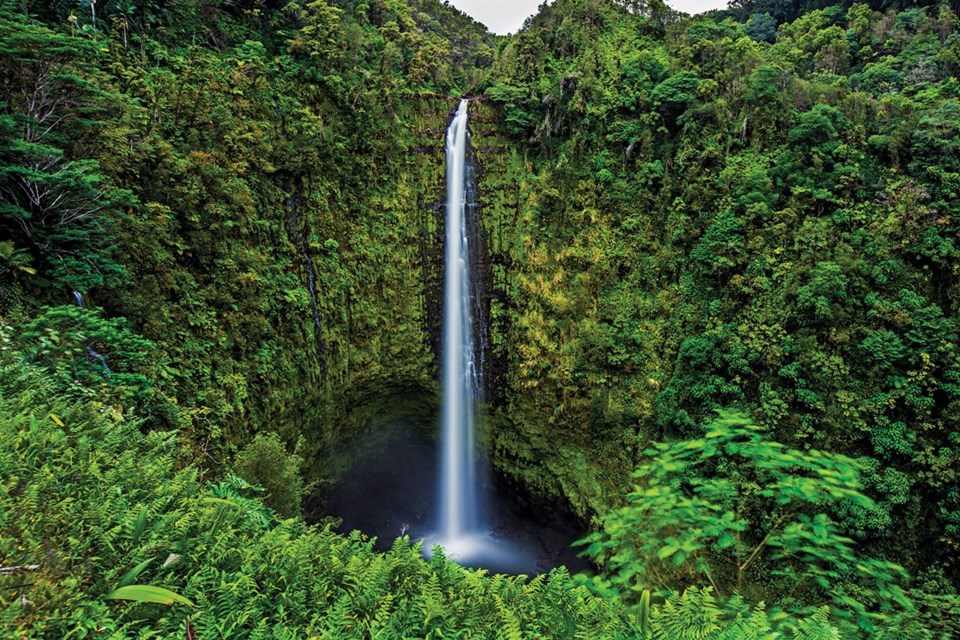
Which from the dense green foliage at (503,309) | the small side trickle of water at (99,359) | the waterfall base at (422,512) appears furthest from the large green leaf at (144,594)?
the waterfall base at (422,512)

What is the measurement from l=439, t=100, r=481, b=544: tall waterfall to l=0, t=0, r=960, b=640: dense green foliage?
65 centimetres

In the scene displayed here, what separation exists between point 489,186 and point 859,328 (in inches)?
448

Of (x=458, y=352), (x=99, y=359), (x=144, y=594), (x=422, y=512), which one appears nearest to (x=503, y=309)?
(x=458, y=352)

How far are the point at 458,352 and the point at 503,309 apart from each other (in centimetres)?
224

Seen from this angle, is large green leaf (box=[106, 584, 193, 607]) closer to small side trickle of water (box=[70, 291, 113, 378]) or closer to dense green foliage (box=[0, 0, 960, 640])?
dense green foliage (box=[0, 0, 960, 640])

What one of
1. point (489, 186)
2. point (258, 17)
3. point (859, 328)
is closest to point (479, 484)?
point (489, 186)

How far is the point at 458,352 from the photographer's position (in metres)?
15.1

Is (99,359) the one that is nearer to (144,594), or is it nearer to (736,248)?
(144,594)

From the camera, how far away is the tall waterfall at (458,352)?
49.6ft

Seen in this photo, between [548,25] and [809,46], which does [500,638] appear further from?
[809,46]

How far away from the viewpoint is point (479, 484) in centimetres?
1548

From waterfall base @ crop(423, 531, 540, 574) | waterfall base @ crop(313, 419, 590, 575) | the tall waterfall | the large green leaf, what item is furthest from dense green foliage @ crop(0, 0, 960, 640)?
waterfall base @ crop(423, 531, 540, 574)

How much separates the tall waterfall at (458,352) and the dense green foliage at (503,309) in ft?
2.13

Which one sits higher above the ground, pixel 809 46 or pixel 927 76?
pixel 809 46
